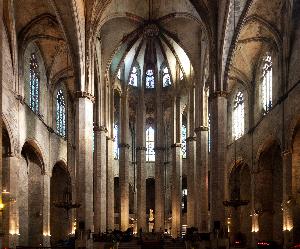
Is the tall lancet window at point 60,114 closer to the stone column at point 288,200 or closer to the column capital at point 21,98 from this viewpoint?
the column capital at point 21,98

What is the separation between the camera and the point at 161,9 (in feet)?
128

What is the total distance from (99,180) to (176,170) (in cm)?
934

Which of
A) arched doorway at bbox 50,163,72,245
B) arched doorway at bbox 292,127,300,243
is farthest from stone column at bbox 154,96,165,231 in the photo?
arched doorway at bbox 292,127,300,243

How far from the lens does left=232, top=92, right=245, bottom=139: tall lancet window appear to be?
41.2 meters

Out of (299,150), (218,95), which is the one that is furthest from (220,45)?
(299,150)

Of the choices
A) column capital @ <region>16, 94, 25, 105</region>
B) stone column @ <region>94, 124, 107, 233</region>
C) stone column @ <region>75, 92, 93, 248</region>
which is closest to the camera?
stone column @ <region>75, 92, 93, 248</region>

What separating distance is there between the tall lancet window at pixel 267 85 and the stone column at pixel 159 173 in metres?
13.0

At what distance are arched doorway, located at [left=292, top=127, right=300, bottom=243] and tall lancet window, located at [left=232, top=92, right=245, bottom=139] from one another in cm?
1237

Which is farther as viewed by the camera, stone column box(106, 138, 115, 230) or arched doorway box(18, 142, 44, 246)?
stone column box(106, 138, 115, 230)

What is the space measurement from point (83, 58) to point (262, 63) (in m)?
13.9

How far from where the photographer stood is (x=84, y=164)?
29031 mm

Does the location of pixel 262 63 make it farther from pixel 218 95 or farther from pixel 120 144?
pixel 120 144

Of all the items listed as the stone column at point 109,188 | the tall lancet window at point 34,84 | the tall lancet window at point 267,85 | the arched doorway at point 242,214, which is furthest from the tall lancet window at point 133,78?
the tall lancet window at point 267,85

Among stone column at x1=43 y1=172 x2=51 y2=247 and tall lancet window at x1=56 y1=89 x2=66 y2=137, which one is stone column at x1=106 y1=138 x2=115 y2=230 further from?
stone column at x1=43 y1=172 x2=51 y2=247
